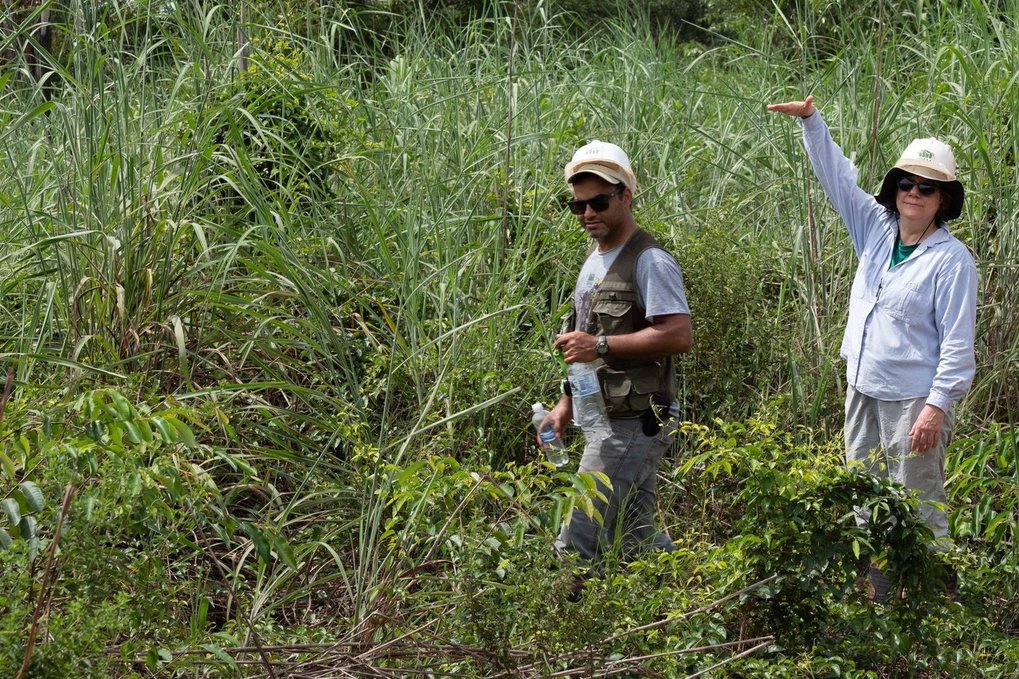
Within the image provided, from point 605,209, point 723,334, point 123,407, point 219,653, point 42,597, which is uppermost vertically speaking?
point 605,209

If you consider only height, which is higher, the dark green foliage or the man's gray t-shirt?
the man's gray t-shirt

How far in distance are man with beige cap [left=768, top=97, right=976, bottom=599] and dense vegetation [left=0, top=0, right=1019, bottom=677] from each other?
0.57ft

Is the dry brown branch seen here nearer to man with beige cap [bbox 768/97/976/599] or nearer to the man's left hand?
the man's left hand

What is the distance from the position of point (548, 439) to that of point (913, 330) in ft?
4.28

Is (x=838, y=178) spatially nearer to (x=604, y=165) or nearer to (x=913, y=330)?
(x=913, y=330)

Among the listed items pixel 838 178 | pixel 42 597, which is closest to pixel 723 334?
pixel 838 178

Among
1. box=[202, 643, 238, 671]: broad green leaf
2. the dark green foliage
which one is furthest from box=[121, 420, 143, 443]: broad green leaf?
the dark green foliage

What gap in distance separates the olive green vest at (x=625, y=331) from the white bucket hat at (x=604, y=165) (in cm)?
19

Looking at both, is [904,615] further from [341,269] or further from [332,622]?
[341,269]

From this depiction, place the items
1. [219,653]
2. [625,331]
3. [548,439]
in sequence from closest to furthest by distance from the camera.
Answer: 1. [219,653]
2. [625,331]
3. [548,439]

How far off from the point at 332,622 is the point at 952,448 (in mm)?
2121

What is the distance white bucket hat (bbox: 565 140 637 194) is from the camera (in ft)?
13.0

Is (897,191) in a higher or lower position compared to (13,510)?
higher

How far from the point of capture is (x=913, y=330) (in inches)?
162
